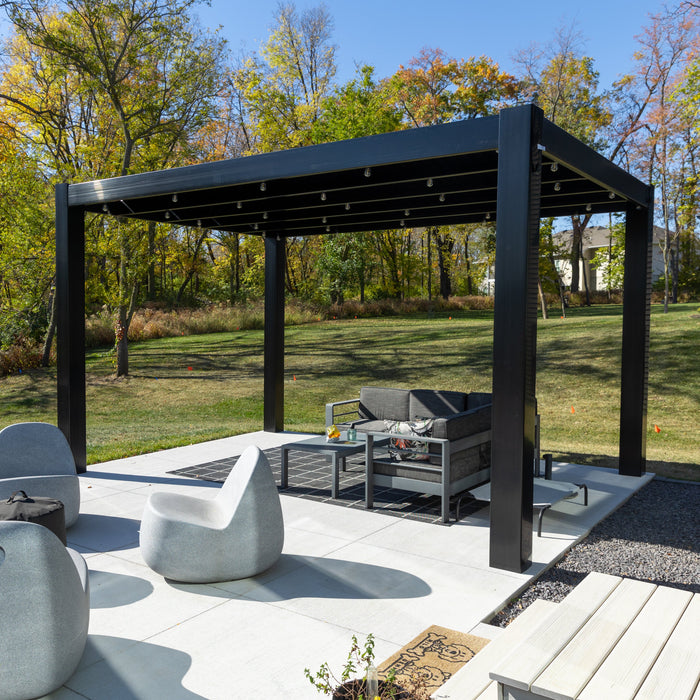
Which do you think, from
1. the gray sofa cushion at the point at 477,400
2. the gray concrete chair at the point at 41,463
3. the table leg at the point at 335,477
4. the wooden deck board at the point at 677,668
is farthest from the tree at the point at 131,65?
the wooden deck board at the point at 677,668

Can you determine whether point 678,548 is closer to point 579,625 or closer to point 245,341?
point 579,625

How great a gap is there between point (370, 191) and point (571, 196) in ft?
7.09

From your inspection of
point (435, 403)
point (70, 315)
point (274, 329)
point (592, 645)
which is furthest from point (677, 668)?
point (274, 329)

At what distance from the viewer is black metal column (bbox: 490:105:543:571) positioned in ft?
13.5

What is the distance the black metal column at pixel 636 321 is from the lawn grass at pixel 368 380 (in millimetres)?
1216

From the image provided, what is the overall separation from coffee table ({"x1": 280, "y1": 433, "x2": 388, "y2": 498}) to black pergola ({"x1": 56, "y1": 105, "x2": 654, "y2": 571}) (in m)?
1.98

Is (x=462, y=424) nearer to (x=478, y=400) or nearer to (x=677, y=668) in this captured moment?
(x=478, y=400)

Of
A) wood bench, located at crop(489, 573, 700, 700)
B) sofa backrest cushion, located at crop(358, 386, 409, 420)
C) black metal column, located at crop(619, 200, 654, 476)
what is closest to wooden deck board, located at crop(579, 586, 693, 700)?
wood bench, located at crop(489, 573, 700, 700)

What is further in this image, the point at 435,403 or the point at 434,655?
the point at 435,403

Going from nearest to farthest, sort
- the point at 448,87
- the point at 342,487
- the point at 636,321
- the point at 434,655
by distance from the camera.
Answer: the point at 434,655, the point at 342,487, the point at 636,321, the point at 448,87

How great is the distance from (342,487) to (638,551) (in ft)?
9.38

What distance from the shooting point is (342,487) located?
6.52 metres

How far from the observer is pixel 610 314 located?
861 inches

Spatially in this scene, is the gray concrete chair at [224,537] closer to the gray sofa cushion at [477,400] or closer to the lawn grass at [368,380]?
the gray sofa cushion at [477,400]
